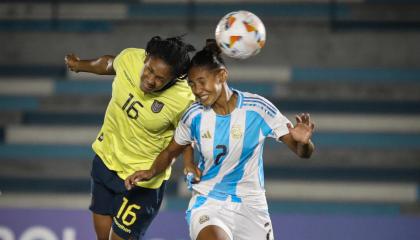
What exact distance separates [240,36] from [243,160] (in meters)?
0.56

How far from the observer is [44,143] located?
23.5ft

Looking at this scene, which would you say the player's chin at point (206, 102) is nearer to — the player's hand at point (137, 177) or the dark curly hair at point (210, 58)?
the dark curly hair at point (210, 58)

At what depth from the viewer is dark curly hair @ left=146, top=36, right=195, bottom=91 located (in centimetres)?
364

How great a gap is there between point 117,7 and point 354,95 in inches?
92.1

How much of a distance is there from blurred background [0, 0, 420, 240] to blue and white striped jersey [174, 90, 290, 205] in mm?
2960

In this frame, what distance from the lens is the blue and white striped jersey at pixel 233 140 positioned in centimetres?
360

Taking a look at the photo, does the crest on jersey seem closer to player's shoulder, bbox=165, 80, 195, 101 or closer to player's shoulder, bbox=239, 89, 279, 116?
player's shoulder, bbox=165, 80, 195, 101

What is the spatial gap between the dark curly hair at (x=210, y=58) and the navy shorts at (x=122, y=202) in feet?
2.89

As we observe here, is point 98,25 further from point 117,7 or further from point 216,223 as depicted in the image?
point 216,223

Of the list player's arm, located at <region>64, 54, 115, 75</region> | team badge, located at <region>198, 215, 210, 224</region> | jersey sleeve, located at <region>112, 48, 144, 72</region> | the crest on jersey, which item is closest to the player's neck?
the crest on jersey

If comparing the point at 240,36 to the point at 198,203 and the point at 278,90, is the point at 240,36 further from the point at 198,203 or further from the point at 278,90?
the point at 278,90

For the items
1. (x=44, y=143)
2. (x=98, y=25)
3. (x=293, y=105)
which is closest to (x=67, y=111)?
(x=44, y=143)

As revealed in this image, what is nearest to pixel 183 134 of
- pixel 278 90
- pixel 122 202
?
pixel 122 202

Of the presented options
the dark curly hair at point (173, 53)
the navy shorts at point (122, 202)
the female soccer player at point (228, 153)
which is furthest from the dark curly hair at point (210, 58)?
the navy shorts at point (122, 202)
